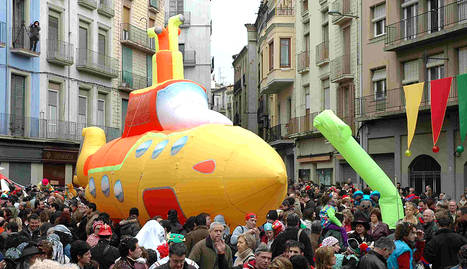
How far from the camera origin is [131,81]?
35312mm

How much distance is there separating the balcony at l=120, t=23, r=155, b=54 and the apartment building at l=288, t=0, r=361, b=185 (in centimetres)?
836

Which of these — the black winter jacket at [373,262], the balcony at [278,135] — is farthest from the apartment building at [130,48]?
the black winter jacket at [373,262]

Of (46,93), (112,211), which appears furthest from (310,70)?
(112,211)

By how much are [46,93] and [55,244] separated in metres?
21.3

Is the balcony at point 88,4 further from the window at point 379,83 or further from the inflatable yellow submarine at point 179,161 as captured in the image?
the inflatable yellow submarine at point 179,161

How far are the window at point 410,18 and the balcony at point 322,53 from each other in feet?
22.5

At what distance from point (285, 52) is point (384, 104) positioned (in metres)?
12.4

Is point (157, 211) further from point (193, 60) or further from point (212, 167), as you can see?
point (193, 60)

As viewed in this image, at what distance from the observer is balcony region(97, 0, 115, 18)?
3231 centimetres

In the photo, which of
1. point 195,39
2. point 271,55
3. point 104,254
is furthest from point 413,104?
point 195,39

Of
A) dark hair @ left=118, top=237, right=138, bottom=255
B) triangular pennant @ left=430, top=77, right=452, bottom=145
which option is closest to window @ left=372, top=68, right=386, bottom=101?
triangular pennant @ left=430, top=77, right=452, bottom=145

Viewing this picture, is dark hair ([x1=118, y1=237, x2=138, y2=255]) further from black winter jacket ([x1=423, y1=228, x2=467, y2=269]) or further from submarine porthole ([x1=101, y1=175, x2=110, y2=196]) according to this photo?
submarine porthole ([x1=101, y1=175, x2=110, y2=196])

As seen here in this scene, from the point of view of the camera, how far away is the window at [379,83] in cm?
2620

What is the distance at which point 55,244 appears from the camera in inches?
316
